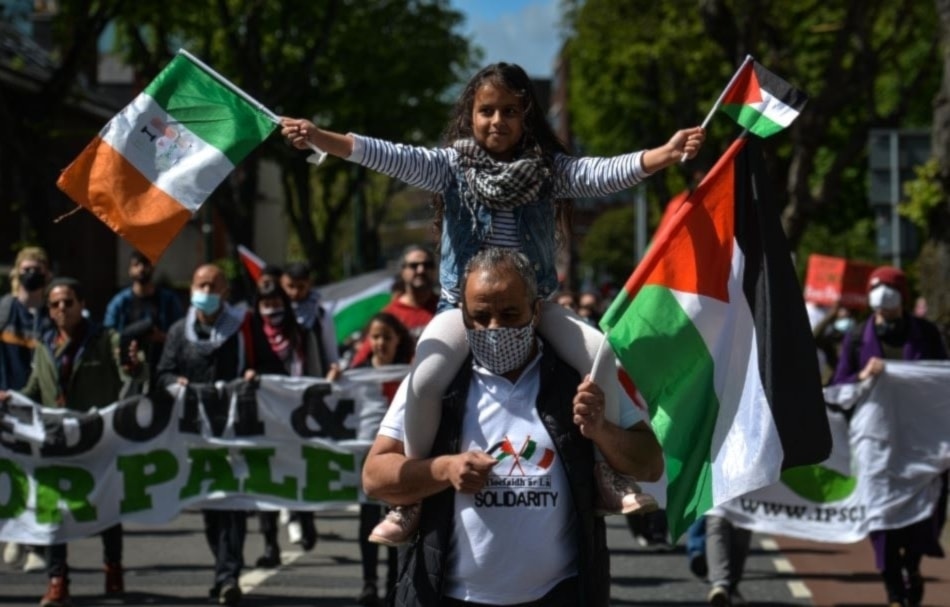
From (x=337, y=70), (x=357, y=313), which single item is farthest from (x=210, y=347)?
(x=337, y=70)

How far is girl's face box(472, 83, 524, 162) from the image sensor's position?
17.3 feet

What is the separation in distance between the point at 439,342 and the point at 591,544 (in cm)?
69

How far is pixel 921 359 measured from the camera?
10.4 m

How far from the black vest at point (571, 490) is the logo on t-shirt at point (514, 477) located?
82 millimetres

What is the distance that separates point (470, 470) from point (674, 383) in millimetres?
1211

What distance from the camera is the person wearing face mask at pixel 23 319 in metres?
11.0

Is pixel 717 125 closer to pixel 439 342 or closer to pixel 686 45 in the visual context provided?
pixel 686 45

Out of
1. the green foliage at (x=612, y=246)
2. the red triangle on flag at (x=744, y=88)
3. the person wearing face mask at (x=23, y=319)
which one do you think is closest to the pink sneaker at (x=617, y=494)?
the red triangle on flag at (x=744, y=88)

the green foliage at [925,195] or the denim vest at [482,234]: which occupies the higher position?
the green foliage at [925,195]

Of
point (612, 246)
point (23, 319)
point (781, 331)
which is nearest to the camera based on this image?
point (781, 331)

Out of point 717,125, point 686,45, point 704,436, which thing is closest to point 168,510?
point 704,436

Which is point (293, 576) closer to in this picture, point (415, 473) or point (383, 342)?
point (383, 342)

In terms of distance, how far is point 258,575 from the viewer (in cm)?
1154

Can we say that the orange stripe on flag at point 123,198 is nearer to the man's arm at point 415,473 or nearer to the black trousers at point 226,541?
the man's arm at point 415,473
